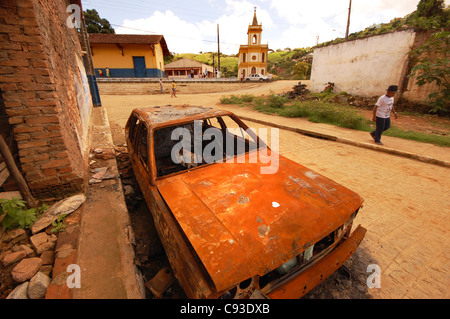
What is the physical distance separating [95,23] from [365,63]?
128 ft

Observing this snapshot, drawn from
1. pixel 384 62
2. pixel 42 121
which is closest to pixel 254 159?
pixel 42 121

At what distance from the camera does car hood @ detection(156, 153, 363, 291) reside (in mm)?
1304

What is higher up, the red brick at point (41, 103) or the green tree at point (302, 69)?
the green tree at point (302, 69)

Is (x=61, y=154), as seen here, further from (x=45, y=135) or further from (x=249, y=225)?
(x=249, y=225)

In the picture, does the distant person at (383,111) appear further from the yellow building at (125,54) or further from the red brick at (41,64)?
the yellow building at (125,54)

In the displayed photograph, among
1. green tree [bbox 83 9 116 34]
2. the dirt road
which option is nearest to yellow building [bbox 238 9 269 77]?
green tree [bbox 83 9 116 34]

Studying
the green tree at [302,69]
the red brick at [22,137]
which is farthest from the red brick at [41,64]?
the green tree at [302,69]

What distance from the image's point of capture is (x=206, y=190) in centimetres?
191

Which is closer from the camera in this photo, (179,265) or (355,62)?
(179,265)

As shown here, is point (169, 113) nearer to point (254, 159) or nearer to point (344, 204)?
point (254, 159)

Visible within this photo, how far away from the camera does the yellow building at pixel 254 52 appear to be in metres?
35.8

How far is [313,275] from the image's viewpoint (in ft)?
4.92
